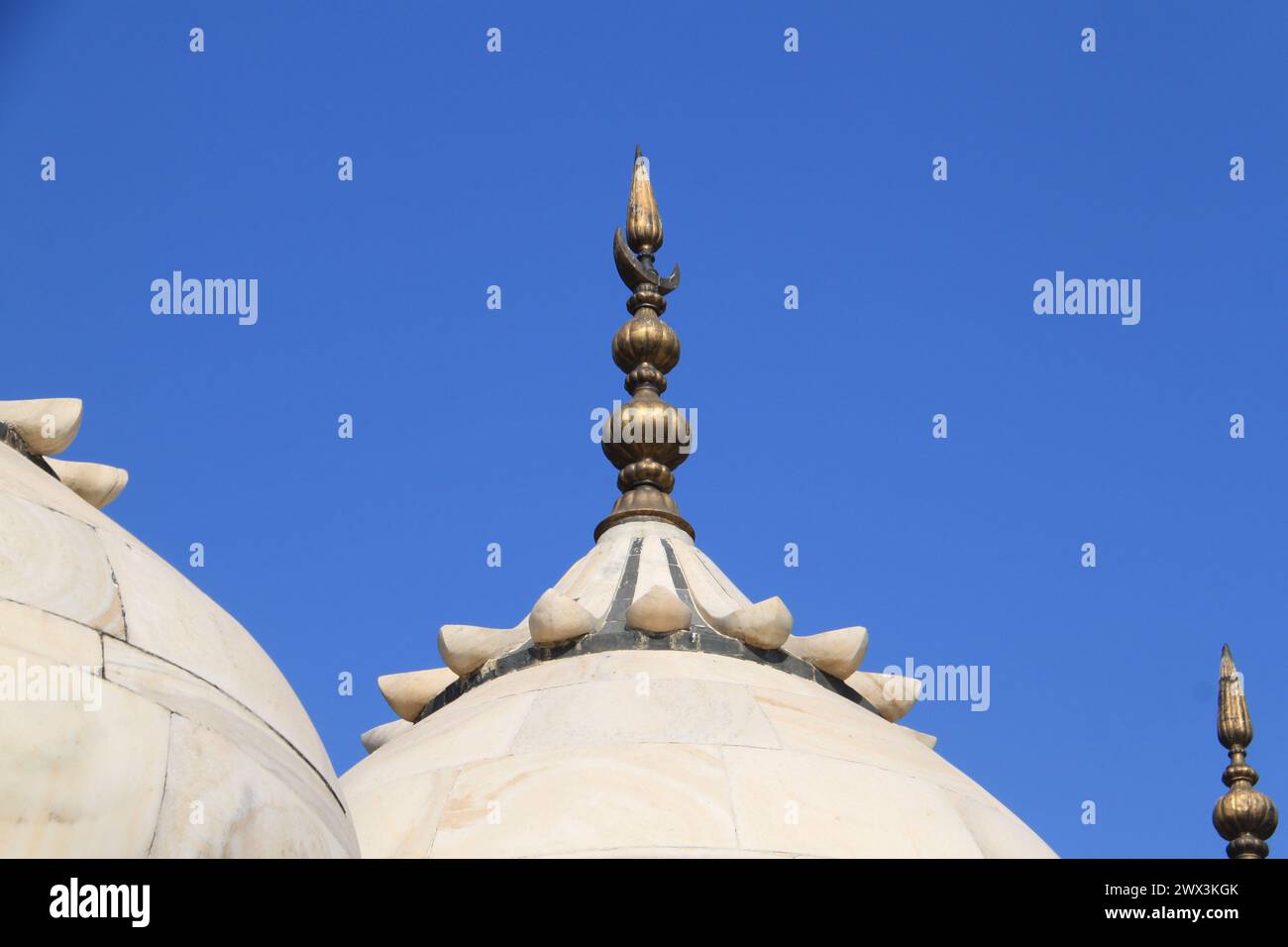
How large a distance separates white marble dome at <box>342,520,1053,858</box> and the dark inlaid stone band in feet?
0.04

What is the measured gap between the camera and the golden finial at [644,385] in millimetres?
14844

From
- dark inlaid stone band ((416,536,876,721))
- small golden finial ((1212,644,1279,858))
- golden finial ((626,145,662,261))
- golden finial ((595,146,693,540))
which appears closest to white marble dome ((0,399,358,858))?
dark inlaid stone band ((416,536,876,721))

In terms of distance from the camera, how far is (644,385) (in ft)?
51.2

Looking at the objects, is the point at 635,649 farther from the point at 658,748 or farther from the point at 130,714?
the point at 130,714

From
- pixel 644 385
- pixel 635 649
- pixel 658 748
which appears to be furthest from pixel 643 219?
pixel 658 748

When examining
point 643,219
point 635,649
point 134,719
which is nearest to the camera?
point 134,719

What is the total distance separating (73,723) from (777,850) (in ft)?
16.1

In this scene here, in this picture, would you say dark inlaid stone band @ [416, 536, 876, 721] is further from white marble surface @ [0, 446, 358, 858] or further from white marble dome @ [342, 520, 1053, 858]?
white marble surface @ [0, 446, 358, 858]

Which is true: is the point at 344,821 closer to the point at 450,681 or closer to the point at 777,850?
the point at 777,850

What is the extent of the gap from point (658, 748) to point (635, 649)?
1428mm

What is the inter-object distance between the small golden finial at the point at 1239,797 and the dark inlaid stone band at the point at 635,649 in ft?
19.8

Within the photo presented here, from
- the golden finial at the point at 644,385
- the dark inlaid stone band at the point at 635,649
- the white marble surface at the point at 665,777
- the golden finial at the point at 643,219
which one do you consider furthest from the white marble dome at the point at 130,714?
the golden finial at the point at 643,219

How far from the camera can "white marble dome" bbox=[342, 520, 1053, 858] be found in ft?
33.7

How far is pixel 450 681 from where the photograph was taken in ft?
42.4
